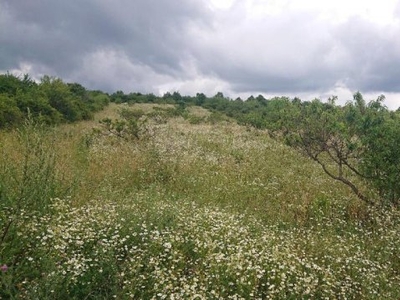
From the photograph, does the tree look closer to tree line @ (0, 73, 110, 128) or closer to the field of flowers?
the field of flowers

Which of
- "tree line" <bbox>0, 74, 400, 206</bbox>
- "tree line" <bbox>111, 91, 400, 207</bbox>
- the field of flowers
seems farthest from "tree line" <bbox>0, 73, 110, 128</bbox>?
"tree line" <bbox>111, 91, 400, 207</bbox>

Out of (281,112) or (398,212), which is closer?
(398,212)

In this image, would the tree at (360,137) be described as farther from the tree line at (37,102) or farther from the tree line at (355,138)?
the tree line at (37,102)

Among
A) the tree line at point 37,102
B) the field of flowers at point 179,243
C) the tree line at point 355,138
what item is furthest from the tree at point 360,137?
the tree line at point 37,102

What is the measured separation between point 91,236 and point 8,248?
94cm

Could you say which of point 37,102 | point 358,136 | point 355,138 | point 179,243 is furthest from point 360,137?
point 37,102

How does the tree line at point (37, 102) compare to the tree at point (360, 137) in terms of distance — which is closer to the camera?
the tree at point (360, 137)

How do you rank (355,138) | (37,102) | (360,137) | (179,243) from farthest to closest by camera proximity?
1. (37,102)
2. (355,138)
3. (360,137)
4. (179,243)

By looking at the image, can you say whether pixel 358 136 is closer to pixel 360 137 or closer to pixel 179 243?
pixel 360 137

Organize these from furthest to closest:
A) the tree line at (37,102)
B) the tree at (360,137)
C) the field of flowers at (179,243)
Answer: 1. the tree line at (37,102)
2. the tree at (360,137)
3. the field of flowers at (179,243)

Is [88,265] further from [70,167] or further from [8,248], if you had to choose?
[70,167]

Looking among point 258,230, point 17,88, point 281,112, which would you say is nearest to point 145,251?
point 258,230

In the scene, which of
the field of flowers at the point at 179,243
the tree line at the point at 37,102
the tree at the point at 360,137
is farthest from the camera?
the tree line at the point at 37,102

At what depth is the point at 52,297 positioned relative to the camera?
139 inches
